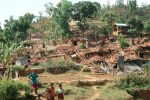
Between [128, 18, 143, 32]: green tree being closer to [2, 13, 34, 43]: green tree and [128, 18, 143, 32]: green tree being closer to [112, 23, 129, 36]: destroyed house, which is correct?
[112, 23, 129, 36]: destroyed house

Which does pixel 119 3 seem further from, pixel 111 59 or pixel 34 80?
pixel 34 80

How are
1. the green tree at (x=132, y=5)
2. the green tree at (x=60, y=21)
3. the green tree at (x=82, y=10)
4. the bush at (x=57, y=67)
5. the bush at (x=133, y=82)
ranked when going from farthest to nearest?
the green tree at (x=132, y=5) → the green tree at (x=82, y=10) → the green tree at (x=60, y=21) → the bush at (x=57, y=67) → the bush at (x=133, y=82)

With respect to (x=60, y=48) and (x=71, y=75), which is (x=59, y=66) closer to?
(x=71, y=75)

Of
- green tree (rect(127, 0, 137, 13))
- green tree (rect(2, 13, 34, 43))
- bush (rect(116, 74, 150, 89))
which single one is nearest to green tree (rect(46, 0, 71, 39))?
green tree (rect(2, 13, 34, 43))

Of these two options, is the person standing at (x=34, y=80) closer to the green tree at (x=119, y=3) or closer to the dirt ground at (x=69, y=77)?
the dirt ground at (x=69, y=77)

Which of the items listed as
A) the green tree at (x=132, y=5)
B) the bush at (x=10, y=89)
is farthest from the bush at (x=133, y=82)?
the green tree at (x=132, y=5)

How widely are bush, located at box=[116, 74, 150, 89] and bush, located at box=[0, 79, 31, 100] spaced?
283 inches

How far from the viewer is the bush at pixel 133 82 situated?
2402 centimetres

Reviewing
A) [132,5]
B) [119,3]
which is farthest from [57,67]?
[119,3]

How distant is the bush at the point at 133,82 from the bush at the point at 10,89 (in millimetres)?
7179

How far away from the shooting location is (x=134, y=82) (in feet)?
79.8

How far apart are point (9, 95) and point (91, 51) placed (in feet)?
78.9

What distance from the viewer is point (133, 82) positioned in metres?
24.3

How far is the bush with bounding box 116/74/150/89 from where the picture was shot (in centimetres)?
2402
